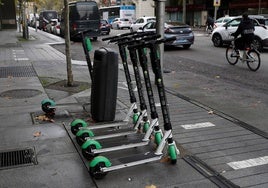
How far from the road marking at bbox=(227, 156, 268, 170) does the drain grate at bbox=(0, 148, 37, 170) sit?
231 centimetres

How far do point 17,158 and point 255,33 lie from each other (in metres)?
14.4

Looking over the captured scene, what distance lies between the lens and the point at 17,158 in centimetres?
448

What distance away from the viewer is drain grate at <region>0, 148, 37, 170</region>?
4.32m

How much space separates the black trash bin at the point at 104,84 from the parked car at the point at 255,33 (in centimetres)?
1253

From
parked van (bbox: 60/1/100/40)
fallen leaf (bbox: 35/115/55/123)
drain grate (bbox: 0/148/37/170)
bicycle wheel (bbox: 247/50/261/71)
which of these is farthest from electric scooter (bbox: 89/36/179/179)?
parked van (bbox: 60/1/100/40)

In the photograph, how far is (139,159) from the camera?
409cm

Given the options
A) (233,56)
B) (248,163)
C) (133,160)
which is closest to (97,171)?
(133,160)

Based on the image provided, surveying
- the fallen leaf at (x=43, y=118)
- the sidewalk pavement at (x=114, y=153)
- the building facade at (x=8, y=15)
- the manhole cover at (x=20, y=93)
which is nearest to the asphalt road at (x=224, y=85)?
the sidewalk pavement at (x=114, y=153)

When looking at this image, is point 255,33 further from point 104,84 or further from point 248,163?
point 248,163

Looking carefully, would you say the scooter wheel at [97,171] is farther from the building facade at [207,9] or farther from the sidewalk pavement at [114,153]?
the building facade at [207,9]

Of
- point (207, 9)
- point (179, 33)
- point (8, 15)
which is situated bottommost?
point (179, 33)

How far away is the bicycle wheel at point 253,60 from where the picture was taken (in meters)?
11.4

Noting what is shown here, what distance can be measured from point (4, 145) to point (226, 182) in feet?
9.50

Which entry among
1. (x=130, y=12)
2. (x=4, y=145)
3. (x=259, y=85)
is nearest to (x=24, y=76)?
(x=4, y=145)
